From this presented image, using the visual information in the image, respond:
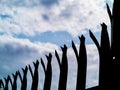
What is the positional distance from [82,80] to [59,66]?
116 cm

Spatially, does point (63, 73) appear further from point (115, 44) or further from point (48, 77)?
point (115, 44)

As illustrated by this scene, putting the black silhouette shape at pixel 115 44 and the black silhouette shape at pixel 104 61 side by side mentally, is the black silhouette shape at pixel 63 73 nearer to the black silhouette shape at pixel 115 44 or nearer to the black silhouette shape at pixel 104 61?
the black silhouette shape at pixel 104 61

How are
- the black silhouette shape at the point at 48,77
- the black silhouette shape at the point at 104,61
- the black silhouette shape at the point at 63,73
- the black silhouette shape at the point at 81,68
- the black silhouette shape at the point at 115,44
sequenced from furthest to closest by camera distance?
1. the black silhouette shape at the point at 48,77
2. the black silhouette shape at the point at 63,73
3. the black silhouette shape at the point at 81,68
4. the black silhouette shape at the point at 104,61
5. the black silhouette shape at the point at 115,44

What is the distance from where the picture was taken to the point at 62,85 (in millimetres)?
7031

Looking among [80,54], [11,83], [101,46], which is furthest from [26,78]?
[101,46]

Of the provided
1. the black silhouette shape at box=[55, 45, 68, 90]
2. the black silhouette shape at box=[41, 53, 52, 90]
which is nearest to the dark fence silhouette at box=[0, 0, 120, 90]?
the black silhouette shape at box=[55, 45, 68, 90]

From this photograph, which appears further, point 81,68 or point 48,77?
point 48,77

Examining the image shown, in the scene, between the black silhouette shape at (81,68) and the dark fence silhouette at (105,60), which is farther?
the black silhouette shape at (81,68)

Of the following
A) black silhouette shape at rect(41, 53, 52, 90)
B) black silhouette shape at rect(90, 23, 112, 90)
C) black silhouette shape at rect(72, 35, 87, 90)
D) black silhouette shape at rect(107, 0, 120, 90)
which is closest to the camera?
black silhouette shape at rect(107, 0, 120, 90)

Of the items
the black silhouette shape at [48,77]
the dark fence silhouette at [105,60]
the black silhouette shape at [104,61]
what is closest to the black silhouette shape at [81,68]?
the dark fence silhouette at [105,60]

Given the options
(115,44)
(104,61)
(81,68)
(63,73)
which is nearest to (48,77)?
(63,73)

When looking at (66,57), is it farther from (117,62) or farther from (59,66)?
(117,62)

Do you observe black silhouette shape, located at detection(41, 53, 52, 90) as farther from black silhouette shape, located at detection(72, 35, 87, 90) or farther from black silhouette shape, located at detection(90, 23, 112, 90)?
black silhouette shape, located at detection(90, 23, 112, 90)

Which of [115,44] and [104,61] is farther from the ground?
[115,44]
